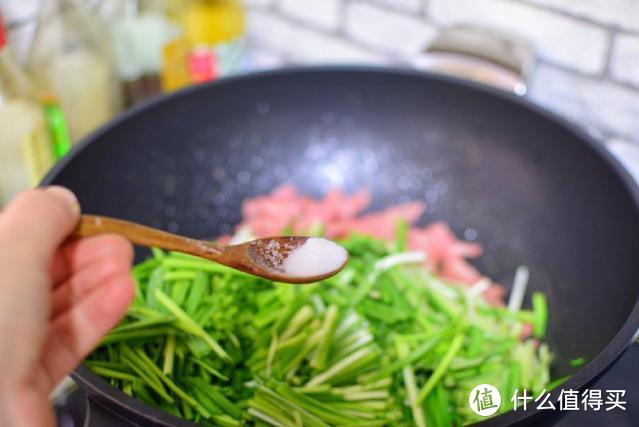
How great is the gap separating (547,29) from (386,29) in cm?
33

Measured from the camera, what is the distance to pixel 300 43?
1493 mm

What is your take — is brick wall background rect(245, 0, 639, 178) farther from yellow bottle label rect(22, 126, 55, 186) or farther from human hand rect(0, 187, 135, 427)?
human hand rect(0, 187, 135, 427)

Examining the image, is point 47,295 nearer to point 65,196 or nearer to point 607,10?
point 65,196

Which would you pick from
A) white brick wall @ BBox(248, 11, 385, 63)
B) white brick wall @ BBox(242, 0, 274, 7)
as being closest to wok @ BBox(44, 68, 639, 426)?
white brick wall @ BBox(248, 11, 385, 63)

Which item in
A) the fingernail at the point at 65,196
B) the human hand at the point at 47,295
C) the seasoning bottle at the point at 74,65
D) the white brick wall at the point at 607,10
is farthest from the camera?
the seasoning bottle at the point at 74,65

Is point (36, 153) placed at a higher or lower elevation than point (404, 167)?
lower

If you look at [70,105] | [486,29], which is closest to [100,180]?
[70,105]

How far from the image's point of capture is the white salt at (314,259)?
647mm

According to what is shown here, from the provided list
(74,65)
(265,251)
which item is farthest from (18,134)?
(265,251)

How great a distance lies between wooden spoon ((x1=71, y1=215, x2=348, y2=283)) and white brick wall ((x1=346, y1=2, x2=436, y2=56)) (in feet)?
2.40

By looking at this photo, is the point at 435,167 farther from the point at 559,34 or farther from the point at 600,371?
the point at 600,371

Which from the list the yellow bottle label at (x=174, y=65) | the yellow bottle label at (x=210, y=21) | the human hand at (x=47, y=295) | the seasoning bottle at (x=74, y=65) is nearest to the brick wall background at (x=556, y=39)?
the yellow bottle label at (x=210, y=21)

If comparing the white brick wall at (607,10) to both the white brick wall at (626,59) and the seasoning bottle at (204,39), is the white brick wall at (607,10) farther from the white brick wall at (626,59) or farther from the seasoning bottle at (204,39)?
the seasoning bottle at (204,39)

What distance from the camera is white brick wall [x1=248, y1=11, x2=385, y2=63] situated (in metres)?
1.41
